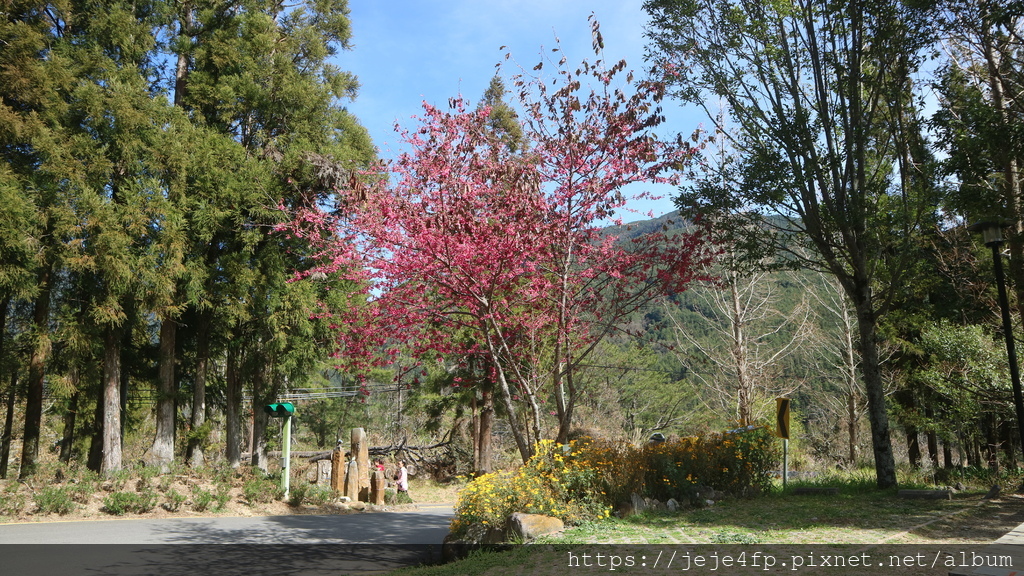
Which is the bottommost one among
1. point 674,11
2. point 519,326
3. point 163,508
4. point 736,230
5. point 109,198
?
point 163,508

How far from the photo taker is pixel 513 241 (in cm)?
754

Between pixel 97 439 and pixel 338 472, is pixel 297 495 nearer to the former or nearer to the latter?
pixel 338 472

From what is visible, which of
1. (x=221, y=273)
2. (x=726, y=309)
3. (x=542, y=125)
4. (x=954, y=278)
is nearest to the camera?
(x=542, y=125)

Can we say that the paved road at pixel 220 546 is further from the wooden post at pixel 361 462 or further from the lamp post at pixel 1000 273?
the lamp post at pixel 1000 273

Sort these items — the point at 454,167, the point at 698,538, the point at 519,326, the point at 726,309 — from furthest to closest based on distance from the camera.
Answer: the point at 726,309 → the point at 519,326 → the point at 454,167 → the point at 698,538

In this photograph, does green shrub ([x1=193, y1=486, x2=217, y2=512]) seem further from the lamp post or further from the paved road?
the lamp post

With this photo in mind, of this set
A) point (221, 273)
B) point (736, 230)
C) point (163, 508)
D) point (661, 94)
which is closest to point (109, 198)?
point (221, 273)

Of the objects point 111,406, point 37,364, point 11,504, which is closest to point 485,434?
point 111,406

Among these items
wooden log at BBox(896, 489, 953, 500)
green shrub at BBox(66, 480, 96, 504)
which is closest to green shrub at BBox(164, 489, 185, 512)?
green shrub at BBox(66, 480, 96, 504)

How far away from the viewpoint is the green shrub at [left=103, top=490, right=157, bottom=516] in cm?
1149

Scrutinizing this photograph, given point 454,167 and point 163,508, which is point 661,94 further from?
point 163,508

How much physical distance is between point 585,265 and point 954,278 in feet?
32.9

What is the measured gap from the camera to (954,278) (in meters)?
13.6

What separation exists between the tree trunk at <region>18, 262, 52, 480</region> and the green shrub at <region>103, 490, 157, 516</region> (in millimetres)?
3517
